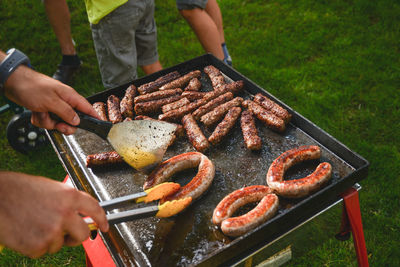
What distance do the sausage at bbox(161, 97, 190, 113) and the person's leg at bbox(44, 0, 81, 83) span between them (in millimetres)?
3353

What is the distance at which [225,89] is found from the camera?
3.50m

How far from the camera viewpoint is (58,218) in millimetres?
1606

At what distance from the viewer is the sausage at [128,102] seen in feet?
11.2

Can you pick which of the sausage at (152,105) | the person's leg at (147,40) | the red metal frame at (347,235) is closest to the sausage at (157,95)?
the sausage at (152,105)

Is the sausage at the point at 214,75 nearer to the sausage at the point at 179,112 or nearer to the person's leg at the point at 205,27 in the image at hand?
the sausage at the point at 179,112

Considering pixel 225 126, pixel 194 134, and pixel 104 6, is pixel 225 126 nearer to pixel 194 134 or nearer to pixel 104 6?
pixel 194 134

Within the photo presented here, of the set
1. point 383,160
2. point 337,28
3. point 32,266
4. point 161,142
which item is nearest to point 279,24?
point 337,28

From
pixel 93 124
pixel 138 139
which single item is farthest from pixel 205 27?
pixel 93 124

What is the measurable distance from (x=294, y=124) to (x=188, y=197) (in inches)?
50.6

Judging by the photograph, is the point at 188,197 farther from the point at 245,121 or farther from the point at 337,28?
the point at 337,28

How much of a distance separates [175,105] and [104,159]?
937 mm

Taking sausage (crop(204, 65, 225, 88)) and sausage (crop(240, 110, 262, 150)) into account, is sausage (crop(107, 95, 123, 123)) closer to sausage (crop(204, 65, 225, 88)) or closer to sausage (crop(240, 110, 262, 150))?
sausage (crop(204, 65, 225, 88))

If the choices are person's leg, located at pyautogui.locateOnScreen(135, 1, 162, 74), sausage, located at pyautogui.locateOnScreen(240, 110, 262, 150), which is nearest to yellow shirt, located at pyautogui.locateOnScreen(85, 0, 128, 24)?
person's leg, located at pyautogui.locateOnScreen(135, 1, 162, 74)

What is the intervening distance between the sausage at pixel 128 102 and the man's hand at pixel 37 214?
178cm
